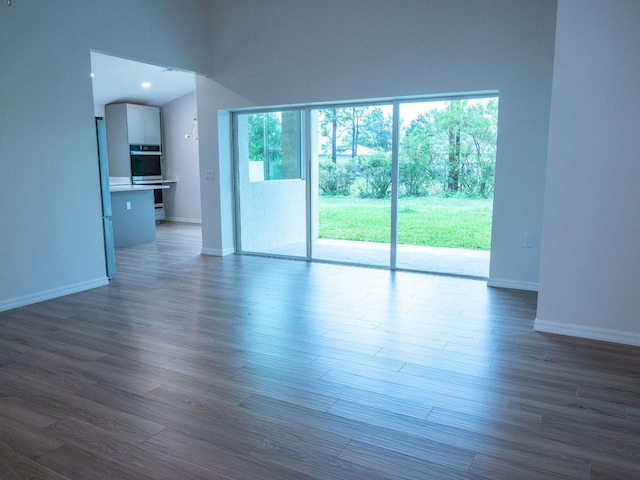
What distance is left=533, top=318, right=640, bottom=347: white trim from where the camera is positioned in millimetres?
3160

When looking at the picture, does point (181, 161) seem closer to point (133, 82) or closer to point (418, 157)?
point (133, 82)

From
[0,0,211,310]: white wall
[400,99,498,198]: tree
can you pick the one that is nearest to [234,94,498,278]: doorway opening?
[400,99,498,198]: tree

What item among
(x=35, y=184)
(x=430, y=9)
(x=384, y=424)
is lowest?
(x=384, y=424)

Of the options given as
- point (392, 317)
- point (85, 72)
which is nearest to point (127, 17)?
point (85, 72)

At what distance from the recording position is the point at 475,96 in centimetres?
470

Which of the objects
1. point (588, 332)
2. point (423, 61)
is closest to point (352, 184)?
point (423, 61)

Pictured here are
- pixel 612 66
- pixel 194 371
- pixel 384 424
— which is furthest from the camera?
pixel 612 66

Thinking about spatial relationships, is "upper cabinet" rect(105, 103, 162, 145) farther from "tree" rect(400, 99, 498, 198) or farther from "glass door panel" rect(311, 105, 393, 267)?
"tree" rect(400, 99, 498, 198)

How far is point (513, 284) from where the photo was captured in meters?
4.61

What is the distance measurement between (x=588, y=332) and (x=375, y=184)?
2.84 m

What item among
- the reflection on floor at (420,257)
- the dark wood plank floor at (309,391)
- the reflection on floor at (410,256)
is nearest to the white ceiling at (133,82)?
the reflection on floor at (410,256)

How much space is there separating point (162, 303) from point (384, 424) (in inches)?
104

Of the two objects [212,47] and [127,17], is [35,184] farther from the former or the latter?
[212,47]

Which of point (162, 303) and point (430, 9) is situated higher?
point (430, 9)
